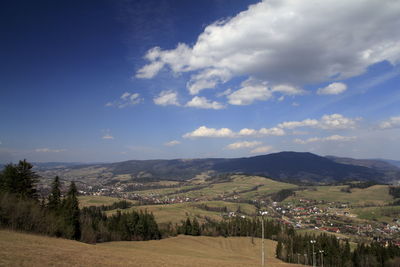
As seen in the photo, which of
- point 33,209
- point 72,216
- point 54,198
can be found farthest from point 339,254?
point 33,209

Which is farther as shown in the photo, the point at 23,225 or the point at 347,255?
the point at 347,255

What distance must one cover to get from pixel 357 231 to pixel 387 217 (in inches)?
1964

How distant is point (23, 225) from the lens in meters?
43.0

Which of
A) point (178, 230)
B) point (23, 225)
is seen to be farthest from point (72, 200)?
point (178, 230)

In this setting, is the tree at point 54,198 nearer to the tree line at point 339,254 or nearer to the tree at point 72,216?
the tree at point 72,216

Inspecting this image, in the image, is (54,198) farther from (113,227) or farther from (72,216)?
(113,227)

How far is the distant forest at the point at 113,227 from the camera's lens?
145 ft

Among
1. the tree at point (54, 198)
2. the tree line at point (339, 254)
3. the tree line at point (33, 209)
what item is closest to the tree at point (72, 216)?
the tree line at point (33, 209)

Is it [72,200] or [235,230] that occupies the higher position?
[72,200]

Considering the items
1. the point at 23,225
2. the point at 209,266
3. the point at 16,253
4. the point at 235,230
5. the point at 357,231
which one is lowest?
the point at 357,231

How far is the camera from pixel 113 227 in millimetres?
88812

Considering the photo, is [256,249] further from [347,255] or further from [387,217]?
[387,217]

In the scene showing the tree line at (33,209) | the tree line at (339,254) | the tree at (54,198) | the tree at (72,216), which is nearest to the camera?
the tree line at (33,209)

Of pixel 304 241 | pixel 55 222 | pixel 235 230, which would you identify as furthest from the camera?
pixel 235 230
